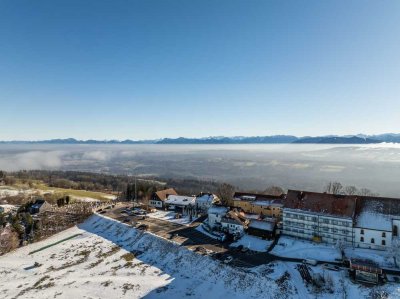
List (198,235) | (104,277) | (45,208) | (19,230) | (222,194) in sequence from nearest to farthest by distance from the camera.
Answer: (104,277)
(198,235)
(19,230)
(45,208)
(222,194)

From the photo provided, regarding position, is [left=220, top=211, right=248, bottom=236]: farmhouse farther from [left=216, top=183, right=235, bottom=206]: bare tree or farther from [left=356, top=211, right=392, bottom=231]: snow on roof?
[left=356, top=211, right=392, bottom=231]: snow on roof

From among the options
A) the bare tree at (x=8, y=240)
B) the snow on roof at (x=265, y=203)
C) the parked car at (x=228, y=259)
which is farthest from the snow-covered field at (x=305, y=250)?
the bare tree at (x=8, y=240)

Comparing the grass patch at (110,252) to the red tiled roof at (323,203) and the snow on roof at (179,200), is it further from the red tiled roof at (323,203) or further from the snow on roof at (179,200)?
the red tiled roof at (323,203)

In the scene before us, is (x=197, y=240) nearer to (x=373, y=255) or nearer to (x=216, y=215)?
(x=216, y=215)

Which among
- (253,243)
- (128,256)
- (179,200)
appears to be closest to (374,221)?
(253,243)

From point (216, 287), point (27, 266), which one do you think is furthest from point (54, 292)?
point (216, 287)

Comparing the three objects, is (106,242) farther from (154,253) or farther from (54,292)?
(54,292)
